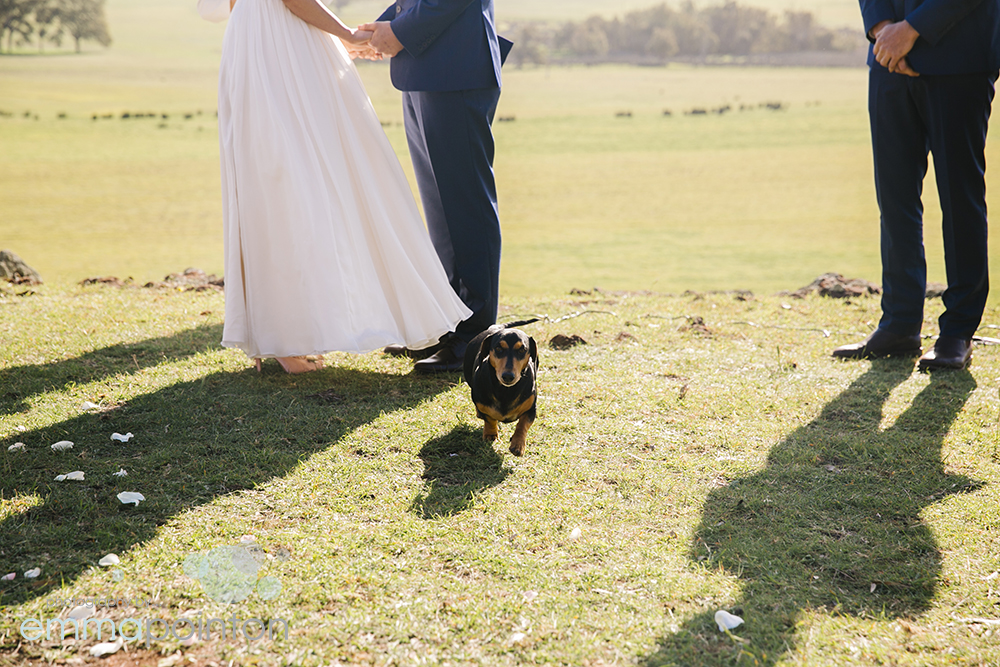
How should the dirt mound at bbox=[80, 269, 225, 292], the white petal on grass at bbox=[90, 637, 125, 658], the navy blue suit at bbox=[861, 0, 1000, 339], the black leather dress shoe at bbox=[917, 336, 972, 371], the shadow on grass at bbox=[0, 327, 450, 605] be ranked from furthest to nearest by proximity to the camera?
the dirt mound at bbox=[80, 269, 225, 292] < the black leather dress shoe at bbox=[917, 336, 972, 371] < the navy blue suit at bbox=[861, 0, 1000, 339] < the shadow on grass at bbox=[0, 327, 450, 605] < the white petal on grass at bbox=[90, 637, 125, 658]

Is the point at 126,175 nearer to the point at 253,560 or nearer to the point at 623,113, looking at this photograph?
the point at 253,560

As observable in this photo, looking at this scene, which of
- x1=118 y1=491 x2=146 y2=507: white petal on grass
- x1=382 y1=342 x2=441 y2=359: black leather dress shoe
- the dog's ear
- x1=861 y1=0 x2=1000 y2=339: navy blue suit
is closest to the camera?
x1=118 y1=491 x2=146 y2=507: white petal on grass

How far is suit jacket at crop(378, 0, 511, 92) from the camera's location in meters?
3.34

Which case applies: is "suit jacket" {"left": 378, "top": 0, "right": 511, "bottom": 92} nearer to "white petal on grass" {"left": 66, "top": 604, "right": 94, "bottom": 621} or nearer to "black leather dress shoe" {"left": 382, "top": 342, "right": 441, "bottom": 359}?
"black leather dress shoe" {"left": 382, "top": 342, "right": 441, "bottom": 359}

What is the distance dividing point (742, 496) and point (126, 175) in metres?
19.4

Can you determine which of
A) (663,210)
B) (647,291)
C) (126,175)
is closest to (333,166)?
(647,291)

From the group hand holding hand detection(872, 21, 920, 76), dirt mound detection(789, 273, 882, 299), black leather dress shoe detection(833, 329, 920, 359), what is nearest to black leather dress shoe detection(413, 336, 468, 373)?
black leather dress shoe detection(833, 329, 920, 359)

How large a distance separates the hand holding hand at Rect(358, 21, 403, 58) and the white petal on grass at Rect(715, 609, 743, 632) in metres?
2.84

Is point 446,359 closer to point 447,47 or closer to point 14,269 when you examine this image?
point 447,47

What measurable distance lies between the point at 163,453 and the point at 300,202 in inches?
46.7

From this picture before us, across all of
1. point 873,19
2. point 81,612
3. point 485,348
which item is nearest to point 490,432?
point 485,348

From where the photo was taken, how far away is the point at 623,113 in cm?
3525

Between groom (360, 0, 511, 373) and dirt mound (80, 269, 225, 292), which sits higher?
groom (360, 0, 511, 373)

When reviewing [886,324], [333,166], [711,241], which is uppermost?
[333,166]
